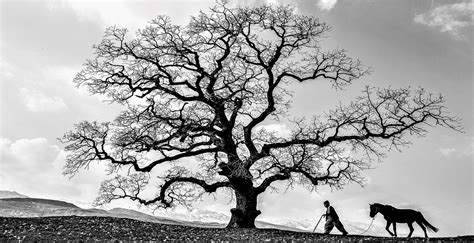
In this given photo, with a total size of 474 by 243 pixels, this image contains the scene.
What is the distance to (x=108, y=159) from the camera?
2559 centimetres

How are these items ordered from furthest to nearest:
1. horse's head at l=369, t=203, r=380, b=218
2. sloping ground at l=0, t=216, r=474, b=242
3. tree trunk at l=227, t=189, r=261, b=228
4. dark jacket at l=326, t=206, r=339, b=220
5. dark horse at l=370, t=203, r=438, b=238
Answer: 1. tree trunk at l=227, t=189, r=261, b=228
2. dark jacket at l=326, t=206, r=339, b=220
3. horse's head at l=369, t=203, r=380, b=218
4. dark horse at l=370, t=203, r=438, b=238
5. sloping ground at l=0, t=216, r=474, b=242

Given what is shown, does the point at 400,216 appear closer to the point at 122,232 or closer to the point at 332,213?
the point at 332,213

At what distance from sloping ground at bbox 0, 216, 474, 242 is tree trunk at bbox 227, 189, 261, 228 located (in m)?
2.66

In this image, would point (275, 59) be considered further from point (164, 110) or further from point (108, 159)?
point (108, 159)

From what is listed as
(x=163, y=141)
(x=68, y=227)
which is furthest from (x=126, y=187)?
(x=68, y=227)

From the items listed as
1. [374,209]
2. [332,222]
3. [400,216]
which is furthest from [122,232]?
[400,216]

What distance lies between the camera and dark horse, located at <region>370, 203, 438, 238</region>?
2152cm

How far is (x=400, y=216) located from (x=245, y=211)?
693cm

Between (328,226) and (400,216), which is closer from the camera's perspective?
(400,216)

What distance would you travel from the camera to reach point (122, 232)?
18859 mm

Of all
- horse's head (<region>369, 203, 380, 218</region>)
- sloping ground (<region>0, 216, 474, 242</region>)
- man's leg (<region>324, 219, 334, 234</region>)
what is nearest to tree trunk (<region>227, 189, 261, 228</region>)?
sloping ground (<region>0, 216, 474, 242</region>)

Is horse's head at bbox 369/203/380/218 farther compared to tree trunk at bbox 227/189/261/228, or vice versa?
tree trunk at bbox 227/189/261/228

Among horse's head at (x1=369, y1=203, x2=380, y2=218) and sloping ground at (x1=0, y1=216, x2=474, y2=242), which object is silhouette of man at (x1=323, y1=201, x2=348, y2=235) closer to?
sloping ground at (x1=0, y1=216, x2=474, y2=242)

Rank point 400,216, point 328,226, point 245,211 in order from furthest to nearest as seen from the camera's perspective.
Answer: point 245,211 → point 328,226 → point 400,216
